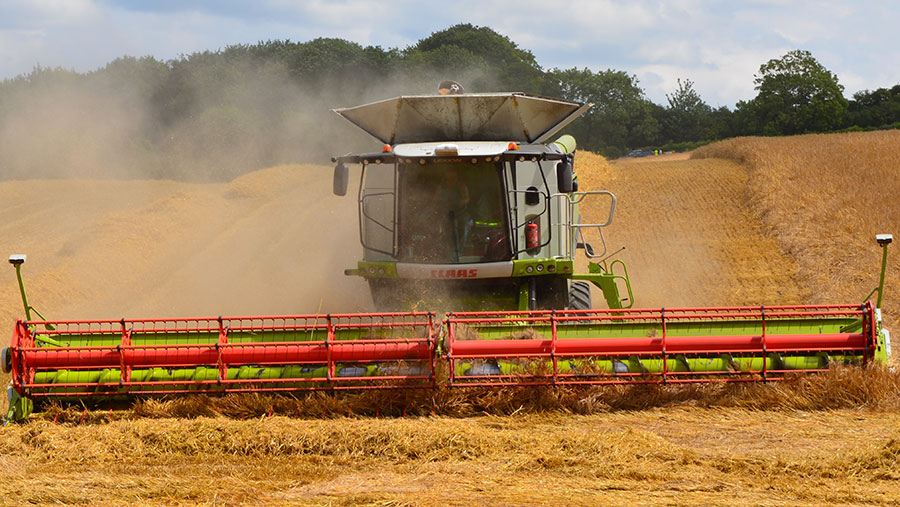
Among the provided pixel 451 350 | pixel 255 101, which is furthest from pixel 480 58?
pixel 451 350

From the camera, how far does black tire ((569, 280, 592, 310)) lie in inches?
359

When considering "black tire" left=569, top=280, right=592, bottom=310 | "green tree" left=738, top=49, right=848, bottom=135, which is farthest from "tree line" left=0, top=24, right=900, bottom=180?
"black tire" left=569, top=280, right=592, bottom=310

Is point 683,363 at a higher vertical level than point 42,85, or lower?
lower

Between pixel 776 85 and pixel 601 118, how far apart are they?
14343mm

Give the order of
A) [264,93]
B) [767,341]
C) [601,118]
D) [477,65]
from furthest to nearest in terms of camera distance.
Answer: [601,118], [477,65], [264,93], [767,341]

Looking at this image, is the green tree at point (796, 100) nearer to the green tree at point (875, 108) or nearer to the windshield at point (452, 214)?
the green tree at point (875, 108)

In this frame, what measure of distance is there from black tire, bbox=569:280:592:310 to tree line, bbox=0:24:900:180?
19703mm

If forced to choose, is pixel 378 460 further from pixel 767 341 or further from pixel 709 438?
pixel 767 341

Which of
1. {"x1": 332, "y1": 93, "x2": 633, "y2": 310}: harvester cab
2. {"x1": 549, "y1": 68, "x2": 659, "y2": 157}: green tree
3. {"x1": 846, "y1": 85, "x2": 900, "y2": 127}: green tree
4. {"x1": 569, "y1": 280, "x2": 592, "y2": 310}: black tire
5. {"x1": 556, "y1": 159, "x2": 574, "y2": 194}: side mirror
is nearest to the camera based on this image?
{"x1": 556, "y1": 159, "x2": 574, "y2": 194}: side mirror

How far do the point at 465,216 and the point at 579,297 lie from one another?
73.6 inches

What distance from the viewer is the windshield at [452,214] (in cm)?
835

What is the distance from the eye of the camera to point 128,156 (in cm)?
3381

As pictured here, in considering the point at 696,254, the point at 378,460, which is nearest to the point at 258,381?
the point at 378,460

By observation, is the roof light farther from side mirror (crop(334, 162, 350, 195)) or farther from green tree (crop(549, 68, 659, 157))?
green tree (crop(549, 68, 659, 157))
